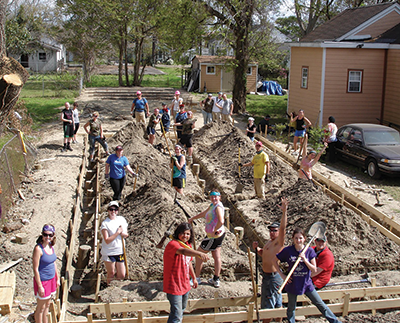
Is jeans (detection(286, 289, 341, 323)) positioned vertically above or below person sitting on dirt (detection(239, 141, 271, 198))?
below

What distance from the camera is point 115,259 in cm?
803

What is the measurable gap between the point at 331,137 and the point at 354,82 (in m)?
5.99

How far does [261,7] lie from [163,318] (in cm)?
2028

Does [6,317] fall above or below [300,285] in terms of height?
below

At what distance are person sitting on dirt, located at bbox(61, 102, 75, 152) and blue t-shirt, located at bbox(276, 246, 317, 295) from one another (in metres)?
11.5

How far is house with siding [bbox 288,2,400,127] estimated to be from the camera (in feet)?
68.2

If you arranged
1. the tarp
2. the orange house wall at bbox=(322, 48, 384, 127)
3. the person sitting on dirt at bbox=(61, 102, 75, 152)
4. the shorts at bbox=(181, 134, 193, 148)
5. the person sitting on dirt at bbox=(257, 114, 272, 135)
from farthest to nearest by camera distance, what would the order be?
the tarp, the orange house wall at bbox=(322, 48, 384, 127), the person sitting on dirt at bbox=(257, 114, 272, 135), the person sitting on dirt at bbox=(61, 102, 75, 152), the shorts at bbox=(181, 134, 193, 148)

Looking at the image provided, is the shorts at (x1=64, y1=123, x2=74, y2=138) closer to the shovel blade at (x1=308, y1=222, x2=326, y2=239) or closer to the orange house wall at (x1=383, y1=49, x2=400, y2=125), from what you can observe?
the shovel blade at (x1=308, y1=222, x2=326, y2=239)

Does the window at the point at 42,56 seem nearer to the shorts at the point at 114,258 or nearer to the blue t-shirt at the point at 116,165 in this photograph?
the blue t-shirt at the point at 116,165

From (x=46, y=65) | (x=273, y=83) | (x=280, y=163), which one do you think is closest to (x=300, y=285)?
(x=280, y=163)

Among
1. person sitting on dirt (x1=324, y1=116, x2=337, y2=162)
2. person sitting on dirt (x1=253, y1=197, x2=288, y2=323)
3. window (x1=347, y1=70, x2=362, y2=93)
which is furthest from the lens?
window (x1=347, y1=70, x2=362, y2=93)

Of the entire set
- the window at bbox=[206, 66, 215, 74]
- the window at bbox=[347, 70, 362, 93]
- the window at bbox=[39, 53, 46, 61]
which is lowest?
the window at bbox=[347, 70, 362, 93]

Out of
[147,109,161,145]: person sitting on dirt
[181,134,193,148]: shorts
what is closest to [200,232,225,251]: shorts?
[181,134,193,148]: shorts

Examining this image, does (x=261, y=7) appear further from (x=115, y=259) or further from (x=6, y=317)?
(x=6, y=317)
